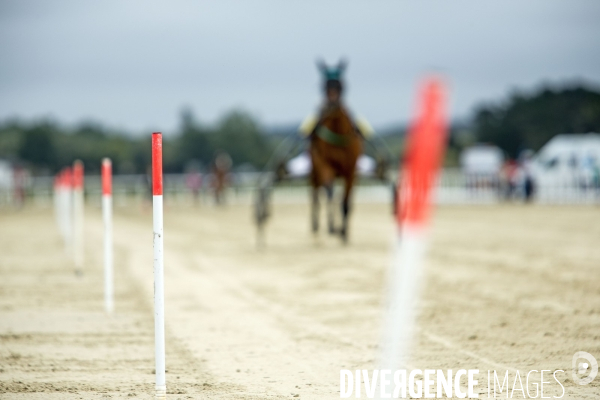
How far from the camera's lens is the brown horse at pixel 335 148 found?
14.3 meters

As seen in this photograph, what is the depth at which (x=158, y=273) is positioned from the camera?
491 centimetres

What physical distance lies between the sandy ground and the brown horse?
112 cm

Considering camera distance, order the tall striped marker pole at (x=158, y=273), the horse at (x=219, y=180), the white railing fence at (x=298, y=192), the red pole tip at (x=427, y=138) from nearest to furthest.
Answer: the red pole tip at (x=427, y=138) < the tall striped marker pole at (x=158, y=273) < the white railing fence at (x=298, y=192) < the horse at (x=219, y=180)

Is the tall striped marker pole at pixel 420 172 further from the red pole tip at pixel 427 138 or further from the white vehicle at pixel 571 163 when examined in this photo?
the white vehicle at pixel 571 163

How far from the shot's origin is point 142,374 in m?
5.71

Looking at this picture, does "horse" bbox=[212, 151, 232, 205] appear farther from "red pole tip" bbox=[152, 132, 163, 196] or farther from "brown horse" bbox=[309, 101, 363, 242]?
"red pole tip" bbox=[152, 132, 163, 196]

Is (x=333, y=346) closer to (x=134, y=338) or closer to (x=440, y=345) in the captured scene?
(x=440, y=345)

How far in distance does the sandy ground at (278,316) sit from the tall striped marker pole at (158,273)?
1.30 feet

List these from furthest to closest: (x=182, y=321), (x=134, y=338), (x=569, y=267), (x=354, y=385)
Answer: (x=569, y=267), (x=182, y=321), (x=134, y=338), (x=354, y=385)

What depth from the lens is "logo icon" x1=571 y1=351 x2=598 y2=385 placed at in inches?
211

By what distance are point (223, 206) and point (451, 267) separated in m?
25.1

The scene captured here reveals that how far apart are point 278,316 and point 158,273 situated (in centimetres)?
334

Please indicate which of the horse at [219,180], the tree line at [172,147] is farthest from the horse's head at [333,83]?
the tree line at [172,147]

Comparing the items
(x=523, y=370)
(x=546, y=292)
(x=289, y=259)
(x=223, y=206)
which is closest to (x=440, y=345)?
(x=523, y=370)
